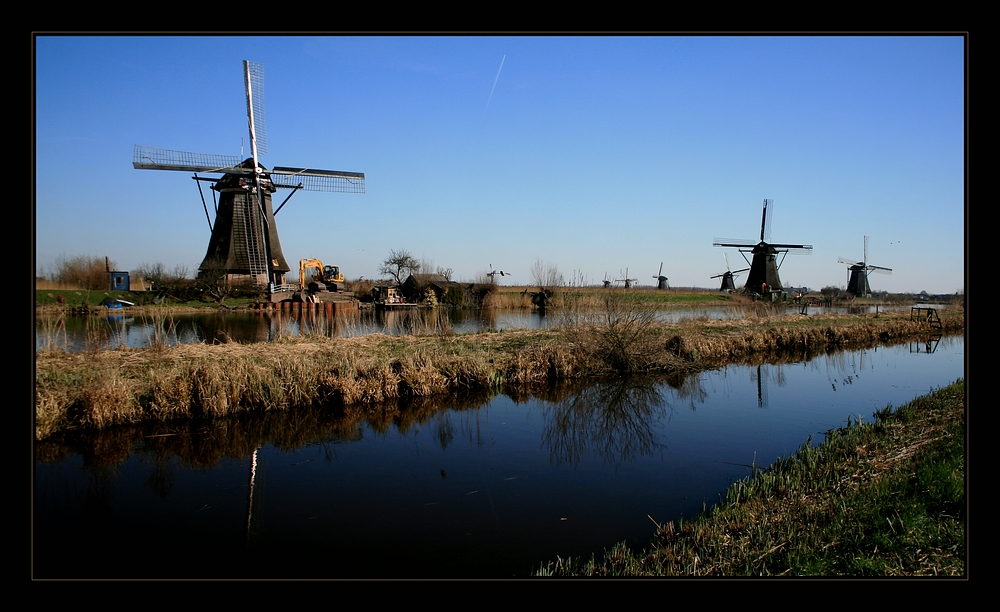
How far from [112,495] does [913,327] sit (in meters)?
28.5

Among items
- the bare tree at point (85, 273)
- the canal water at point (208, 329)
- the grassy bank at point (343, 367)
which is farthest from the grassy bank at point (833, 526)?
the bare tree at point (85, 273)

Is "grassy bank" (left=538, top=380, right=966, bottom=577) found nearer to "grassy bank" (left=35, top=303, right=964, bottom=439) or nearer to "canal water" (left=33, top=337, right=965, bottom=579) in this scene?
"canal water" (left=33, top=337, right=965, bottom=579)

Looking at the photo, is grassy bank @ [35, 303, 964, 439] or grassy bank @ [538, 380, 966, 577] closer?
grassy bank @ [538, 380, 966, 577]

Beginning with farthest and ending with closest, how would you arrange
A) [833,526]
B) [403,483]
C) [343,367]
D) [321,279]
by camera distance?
[321,279]
[343,367]
[403,483]
[833,526]

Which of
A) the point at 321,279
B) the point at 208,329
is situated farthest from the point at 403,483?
the point at 321,279

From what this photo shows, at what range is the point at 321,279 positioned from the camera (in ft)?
120

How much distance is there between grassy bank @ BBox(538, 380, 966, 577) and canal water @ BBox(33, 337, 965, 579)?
551mm

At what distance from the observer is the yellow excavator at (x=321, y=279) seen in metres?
34.1

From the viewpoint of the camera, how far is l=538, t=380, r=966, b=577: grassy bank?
3424mm

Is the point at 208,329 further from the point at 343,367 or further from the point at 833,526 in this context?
the point at 833,526

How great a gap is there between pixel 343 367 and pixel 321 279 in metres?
28.3

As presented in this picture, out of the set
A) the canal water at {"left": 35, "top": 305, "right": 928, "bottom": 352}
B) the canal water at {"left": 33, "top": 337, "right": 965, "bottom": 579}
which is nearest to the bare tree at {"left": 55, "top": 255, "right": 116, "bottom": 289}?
the canal water at {"left": 35, "top": 305, "right": 928, "bottom": 352}

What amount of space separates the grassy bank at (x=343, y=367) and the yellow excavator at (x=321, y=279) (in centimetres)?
2173
